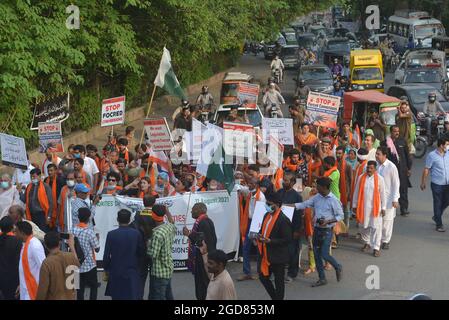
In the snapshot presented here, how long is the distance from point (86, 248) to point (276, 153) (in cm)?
530

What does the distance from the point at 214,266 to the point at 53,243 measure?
5.64ft

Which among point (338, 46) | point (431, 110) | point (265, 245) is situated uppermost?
point (338, 46)

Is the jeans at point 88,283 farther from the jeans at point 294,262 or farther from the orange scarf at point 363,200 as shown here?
the orange scarf at point 363,200

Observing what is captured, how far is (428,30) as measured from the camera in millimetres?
54281

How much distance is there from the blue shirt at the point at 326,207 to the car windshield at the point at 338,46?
1409 inches

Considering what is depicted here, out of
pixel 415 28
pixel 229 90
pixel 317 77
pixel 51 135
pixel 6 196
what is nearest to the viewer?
pixel 6 196

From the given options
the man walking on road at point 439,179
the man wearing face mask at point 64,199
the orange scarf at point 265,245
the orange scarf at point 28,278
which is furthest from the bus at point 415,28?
the orange scarf at point 28,278

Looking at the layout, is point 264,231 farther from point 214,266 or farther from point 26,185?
point 26,185

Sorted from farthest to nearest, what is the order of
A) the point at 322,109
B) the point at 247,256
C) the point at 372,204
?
1. the point at 322,109
2. the point at 372,204
3. the point at 247,256

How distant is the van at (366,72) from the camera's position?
116ft

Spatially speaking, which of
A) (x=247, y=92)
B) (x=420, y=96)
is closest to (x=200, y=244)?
(x=247, y=92)

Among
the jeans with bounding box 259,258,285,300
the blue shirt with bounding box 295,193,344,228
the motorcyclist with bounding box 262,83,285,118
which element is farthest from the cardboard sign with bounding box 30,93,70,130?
the jeans with bounding box 259,258,285,300

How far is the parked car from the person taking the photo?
49125 millimetres

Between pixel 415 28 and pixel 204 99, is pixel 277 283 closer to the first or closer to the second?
pixel 204 99
